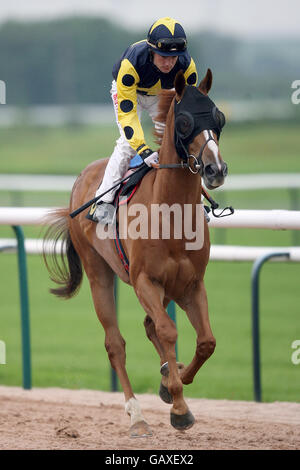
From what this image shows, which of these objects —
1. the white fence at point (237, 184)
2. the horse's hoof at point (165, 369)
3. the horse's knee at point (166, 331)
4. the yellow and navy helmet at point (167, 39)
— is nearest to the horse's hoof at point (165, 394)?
the horse's hoof at point (165, 369)

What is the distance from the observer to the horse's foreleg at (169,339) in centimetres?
407

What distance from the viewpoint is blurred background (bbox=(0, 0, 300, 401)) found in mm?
7285

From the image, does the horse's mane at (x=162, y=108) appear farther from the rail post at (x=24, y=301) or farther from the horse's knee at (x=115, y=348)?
the rail post at (x=24, y=301)

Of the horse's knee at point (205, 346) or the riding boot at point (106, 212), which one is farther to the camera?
the riding boot at point (106, 212)

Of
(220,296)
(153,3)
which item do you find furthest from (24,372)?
(153,3)

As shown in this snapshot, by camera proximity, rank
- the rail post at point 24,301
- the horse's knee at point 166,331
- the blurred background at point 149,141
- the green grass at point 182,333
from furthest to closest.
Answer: the blurred background at point 149,141 < the green grass at point 182,333 < the rail post at point 24,301 < the horse's knee at point 166,331

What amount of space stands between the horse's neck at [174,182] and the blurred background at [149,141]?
2.20m

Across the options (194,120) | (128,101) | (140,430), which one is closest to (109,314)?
(140,430)

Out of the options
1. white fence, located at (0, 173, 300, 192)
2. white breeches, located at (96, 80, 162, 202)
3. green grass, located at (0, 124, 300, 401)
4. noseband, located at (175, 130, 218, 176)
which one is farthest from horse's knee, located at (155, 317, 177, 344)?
white fence, located at (0, 173, 300, 192)

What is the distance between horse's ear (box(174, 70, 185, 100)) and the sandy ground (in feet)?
5.32

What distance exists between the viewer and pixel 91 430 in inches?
181
